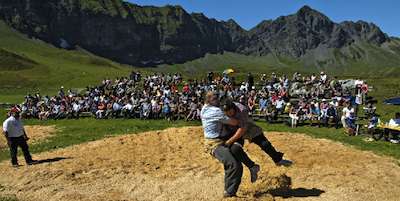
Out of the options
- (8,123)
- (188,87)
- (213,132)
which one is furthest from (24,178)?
(188,87)

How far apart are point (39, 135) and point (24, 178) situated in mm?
11739

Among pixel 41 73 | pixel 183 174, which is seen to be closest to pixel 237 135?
pixel 183 174

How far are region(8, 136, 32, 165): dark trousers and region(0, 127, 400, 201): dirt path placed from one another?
0.39 m

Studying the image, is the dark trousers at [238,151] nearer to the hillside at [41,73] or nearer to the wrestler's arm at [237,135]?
the wrestler's arm at [237,135]

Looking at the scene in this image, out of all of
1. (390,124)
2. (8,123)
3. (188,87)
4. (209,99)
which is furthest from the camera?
(188,87)

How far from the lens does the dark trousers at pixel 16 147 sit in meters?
17.7

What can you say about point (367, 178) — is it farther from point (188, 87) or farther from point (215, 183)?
point (188, 87)

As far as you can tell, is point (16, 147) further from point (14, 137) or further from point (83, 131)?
point (83, 131)

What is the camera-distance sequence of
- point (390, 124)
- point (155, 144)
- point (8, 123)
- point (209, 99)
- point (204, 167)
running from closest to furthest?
point (209, 99) < point (204, 167) < point (8, 123) < point (155, 144) < point (390, 124)

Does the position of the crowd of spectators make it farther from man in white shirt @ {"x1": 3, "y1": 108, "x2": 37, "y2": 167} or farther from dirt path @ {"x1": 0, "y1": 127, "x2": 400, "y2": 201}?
man in white shirt @ {"x1": 3, "y1": 108, "x2": 37, "y2": 167}

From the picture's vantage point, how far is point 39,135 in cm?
2705

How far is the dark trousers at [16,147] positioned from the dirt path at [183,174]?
1.27 feet

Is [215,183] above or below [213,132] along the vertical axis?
below

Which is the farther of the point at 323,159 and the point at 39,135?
the point at 39,135
